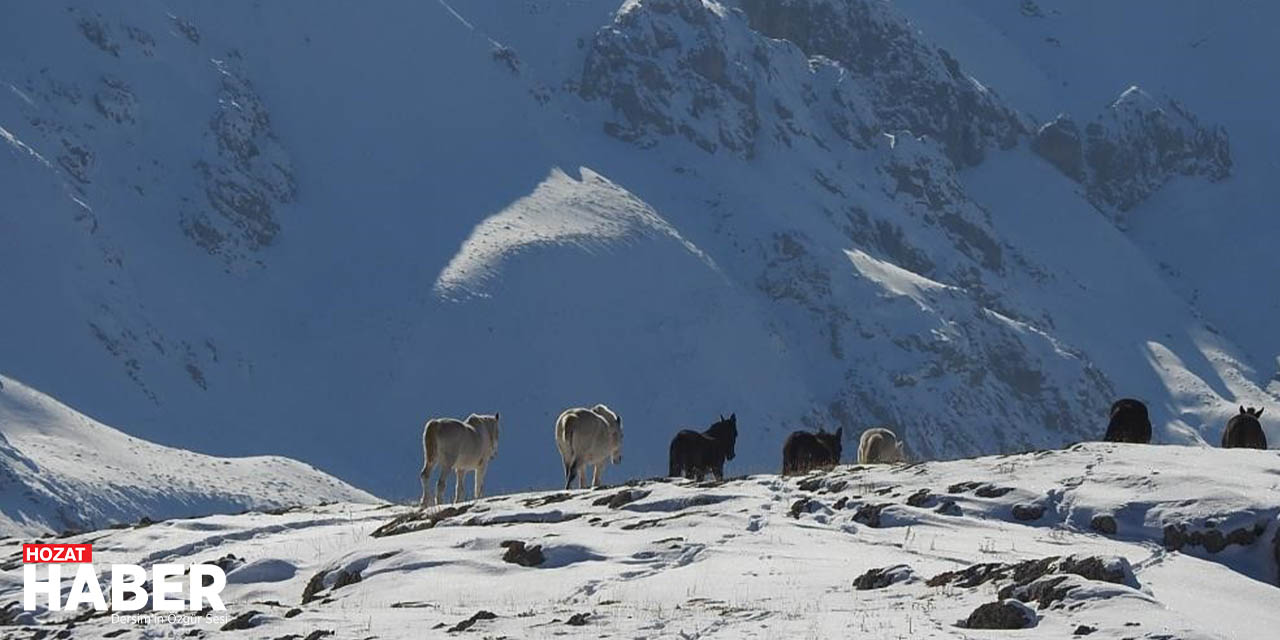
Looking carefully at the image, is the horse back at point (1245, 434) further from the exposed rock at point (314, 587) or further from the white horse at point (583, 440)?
the exposed rock at point (314, 587)

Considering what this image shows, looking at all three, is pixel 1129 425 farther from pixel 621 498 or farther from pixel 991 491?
pixel 621 498

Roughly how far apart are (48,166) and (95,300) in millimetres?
17324

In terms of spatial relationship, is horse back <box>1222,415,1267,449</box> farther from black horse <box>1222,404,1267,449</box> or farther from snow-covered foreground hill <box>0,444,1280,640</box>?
snow-covered foreground hill <box>0,444,1280,640</box>

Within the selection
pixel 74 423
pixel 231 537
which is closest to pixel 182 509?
pixel 74 423

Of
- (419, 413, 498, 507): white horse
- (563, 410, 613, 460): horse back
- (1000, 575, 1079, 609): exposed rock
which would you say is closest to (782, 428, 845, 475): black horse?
(563, 410, 613, 460): horse back

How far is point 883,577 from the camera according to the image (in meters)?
26.2

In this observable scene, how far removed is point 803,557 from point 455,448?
487 inches

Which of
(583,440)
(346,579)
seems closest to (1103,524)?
(346,579)

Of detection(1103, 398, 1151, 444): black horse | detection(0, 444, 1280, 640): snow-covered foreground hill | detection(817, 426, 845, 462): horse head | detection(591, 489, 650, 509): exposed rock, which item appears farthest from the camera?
detection(817, 426, 845, 462): horse head

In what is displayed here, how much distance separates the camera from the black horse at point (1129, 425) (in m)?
37.1

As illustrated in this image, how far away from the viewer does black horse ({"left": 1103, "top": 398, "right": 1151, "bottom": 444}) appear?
122 feet

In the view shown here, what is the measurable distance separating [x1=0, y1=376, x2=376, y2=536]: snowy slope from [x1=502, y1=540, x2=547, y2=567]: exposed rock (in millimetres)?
88629

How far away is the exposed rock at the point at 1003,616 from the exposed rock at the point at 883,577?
2.67 metres

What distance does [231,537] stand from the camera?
117ft
